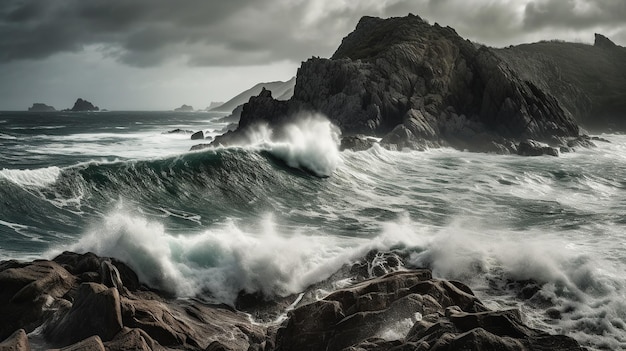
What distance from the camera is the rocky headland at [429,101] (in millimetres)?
63094

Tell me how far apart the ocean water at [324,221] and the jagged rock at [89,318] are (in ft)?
11.9

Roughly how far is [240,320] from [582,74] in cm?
16659

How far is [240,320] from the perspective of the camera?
38.8 ft

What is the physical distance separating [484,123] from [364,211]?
49571 mm

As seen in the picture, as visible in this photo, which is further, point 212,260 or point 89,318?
point 212,260

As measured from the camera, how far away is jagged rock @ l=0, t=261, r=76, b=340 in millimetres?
9656

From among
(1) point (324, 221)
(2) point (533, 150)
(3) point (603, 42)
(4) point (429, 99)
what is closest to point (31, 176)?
(1) point (324, 221)

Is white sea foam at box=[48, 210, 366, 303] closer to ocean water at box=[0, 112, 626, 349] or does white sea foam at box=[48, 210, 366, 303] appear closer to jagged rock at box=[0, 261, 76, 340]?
ocean water at box=[0, 112, 626, 349]

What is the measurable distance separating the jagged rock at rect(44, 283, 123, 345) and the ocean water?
11.9 feet

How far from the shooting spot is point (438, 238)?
1659cm

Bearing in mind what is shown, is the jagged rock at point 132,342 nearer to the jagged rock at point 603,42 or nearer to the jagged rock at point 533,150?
the jagged rock at point 533,150

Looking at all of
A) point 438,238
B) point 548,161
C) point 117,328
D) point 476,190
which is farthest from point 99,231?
point 548,161

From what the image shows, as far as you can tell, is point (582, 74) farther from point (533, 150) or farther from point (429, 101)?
point (533, 150)

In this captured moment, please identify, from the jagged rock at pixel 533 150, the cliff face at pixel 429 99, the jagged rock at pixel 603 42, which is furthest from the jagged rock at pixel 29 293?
the jagged rock at pixel 603 42
